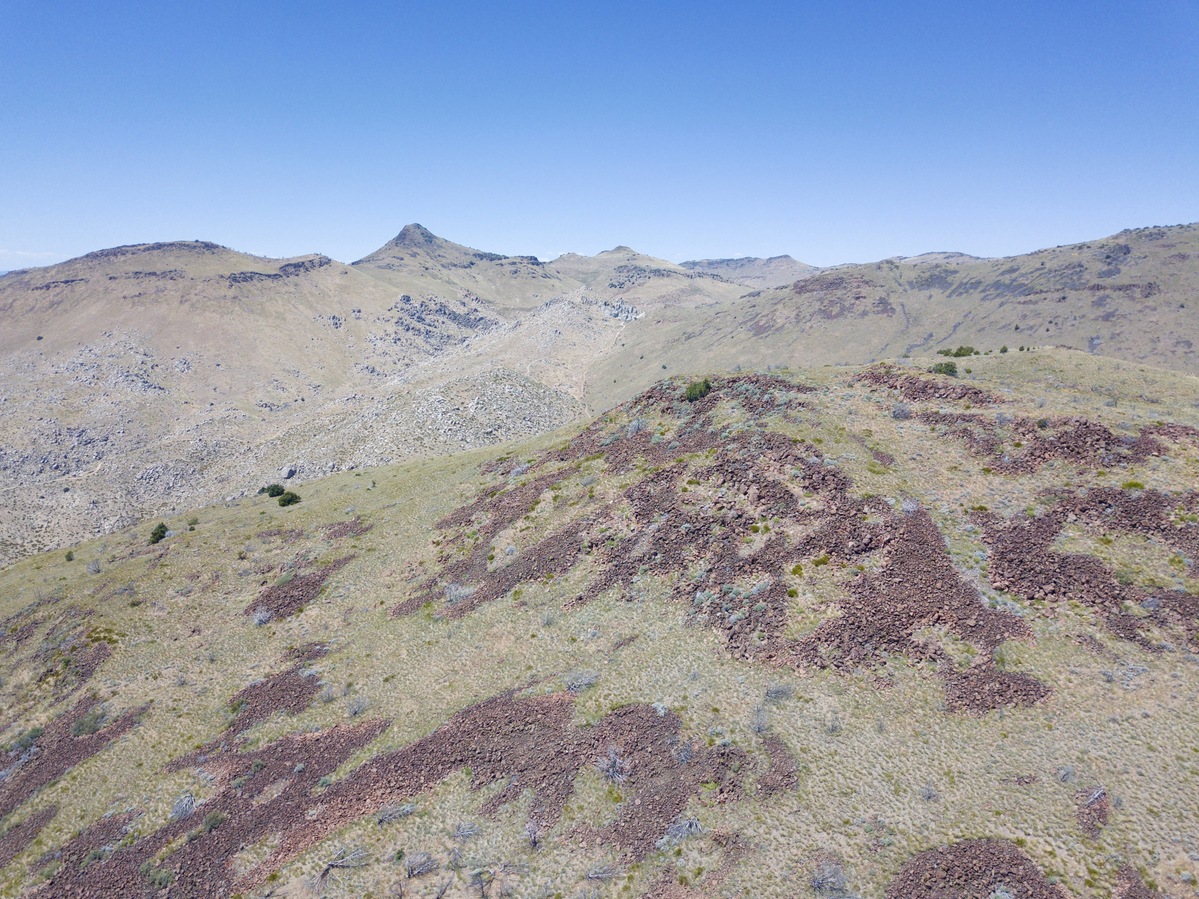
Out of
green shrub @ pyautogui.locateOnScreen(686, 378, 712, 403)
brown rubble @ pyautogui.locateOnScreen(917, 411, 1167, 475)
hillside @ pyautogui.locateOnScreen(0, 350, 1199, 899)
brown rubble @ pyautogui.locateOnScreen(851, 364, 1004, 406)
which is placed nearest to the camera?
hillside @ pyautogui.locateOnScreen(0, 350, 1199, 899)

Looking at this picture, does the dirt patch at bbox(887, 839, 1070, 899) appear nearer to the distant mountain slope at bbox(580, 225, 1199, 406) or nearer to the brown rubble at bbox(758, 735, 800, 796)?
the brown rubble at bbox(758, 735, 800, 796)

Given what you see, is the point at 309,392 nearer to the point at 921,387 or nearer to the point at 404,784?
the point at 404,784

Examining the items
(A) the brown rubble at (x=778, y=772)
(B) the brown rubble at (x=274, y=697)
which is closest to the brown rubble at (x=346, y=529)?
(B) the brown rubble at (x=274, y=697)

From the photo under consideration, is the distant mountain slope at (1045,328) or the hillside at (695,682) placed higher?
the distant mountain slope at (1045,328)

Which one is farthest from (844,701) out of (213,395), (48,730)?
(213,395)

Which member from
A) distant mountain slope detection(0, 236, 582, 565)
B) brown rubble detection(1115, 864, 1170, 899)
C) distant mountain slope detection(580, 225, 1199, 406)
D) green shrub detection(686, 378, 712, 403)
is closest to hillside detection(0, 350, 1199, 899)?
brown rubble detection(1115, 864, 1170, 899)

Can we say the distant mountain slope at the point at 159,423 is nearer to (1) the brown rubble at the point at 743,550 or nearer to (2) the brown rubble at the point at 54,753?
(1) the brown rubble at the point at 743,550
